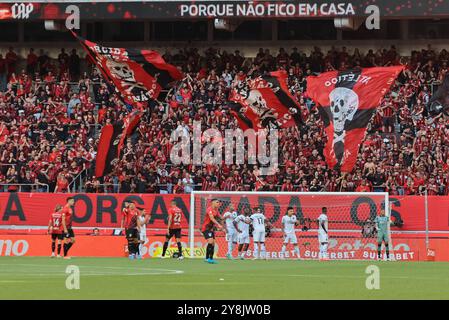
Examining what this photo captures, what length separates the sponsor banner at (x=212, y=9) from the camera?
44.8 m

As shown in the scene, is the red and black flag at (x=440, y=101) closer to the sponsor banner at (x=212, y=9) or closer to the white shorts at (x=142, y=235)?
the sponsor banner at (x=212, y=9)

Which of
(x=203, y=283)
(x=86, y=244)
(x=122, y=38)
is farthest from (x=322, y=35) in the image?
(x=203, y=283)

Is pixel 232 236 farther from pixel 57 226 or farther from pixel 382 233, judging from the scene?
pixel 57 226

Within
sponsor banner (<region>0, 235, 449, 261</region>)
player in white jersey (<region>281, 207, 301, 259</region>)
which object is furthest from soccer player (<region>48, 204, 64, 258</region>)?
player in white jersey (<region>281, 207, 301, 259</region>)

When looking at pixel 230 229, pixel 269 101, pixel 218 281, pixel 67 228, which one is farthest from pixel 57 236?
pixel 218 281

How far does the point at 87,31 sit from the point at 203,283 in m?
29.0

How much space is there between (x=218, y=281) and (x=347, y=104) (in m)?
17.2

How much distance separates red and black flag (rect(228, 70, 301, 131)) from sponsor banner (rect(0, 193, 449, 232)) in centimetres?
301

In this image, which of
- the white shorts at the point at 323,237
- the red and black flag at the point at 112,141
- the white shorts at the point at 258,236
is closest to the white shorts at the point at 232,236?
the white shorts at the point at 258,236

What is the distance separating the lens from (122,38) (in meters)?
50.2

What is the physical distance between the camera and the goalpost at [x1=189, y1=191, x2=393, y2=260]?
38.5 m

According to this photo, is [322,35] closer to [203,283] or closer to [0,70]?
[0,70]

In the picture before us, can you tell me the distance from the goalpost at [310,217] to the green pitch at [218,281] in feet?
20.4

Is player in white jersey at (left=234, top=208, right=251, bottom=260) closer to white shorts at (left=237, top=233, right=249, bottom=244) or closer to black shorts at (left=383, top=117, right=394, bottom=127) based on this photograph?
white shorts at (left=237, top=233, right=249, bottom=244)
